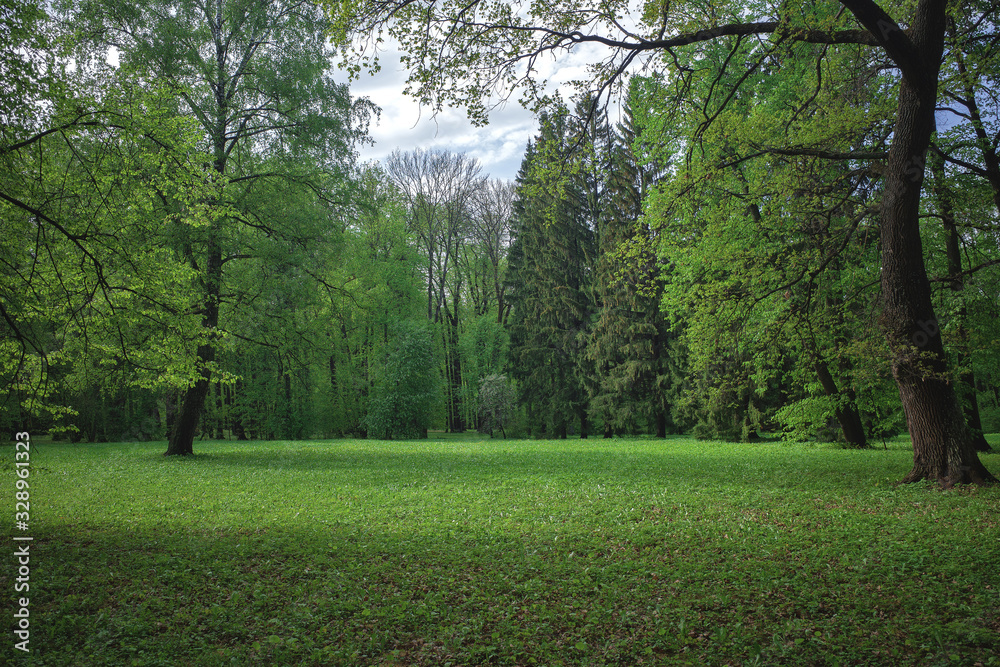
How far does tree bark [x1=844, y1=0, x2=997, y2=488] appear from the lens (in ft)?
24.9

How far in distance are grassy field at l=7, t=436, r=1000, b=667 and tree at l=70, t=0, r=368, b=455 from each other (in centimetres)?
820

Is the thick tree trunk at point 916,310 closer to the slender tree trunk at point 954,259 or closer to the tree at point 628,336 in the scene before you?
the slender tree trunk at point 954,259

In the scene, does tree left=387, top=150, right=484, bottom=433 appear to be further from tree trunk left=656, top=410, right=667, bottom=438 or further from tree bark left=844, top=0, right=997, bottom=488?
tree bark left=844, top=0, right=997, bottom=488

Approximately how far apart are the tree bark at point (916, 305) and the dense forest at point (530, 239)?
0.07 metres

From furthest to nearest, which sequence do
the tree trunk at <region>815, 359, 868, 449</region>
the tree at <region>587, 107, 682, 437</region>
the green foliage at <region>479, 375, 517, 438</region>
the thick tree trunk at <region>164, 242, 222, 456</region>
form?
the green foliage at <region>479, 375, 517, 438</region> → the tree at <region>587, 107, 682, 437</region> → the thick tree trunk at <region>164, 242, 222, 456</region> → the tree trunk at <region>815, 359, 868, 449</region>

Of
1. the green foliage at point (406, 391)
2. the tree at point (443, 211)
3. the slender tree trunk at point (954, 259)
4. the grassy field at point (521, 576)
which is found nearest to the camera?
the grassy field at point (521, 576)

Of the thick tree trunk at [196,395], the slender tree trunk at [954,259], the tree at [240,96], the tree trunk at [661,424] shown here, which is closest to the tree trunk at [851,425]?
the slender tree trunk at [954,259]

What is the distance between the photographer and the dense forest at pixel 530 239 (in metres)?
7.39

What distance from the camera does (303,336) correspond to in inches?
673

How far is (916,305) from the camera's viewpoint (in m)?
7.87

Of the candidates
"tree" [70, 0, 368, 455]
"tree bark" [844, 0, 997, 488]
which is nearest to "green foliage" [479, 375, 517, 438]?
"tree" [70, 0, 368, 455]

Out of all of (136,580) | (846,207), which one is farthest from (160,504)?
(846,207)

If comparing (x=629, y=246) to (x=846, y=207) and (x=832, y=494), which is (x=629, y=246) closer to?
(x=846, y=207)

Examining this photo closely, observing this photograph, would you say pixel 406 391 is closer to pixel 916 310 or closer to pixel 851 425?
pixel 851 425
